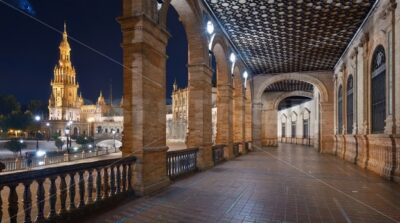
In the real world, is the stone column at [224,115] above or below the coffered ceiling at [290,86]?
below

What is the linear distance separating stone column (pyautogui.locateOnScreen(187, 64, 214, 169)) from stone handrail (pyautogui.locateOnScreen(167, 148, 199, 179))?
361 millimetres

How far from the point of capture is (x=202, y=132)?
10.8 meters

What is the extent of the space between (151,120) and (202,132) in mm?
4293

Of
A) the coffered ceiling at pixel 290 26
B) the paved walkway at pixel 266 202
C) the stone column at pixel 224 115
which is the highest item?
the coffered ceiling at pixel 290 26

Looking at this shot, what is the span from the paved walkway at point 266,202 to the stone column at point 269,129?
65.6 ft

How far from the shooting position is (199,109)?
10.9 metres

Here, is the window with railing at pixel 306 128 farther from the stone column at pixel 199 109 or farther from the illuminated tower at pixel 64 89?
the illuminated tower at pixel 64 89

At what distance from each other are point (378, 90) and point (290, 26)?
4.33 m

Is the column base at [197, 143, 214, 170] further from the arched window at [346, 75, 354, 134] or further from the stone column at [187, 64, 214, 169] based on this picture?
the arched window at [346, 75, 354, 134]

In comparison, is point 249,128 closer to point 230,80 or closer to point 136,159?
point 230,80

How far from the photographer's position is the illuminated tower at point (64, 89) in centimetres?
8281

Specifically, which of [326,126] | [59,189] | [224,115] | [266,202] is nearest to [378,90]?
[224,115]

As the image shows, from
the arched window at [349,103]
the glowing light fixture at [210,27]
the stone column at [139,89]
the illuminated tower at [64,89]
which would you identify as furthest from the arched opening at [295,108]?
the illuminated tower at [64,89]

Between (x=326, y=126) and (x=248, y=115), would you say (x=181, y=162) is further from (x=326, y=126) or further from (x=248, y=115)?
(x=326, y=126)
